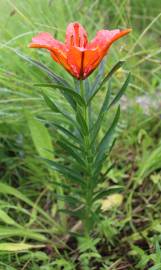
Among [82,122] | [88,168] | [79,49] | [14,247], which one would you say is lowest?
[14,247]

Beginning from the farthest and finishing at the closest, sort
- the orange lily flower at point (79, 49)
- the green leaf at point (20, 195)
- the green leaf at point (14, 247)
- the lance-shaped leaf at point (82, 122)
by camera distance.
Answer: the green leaf at point (20, 195) → the green leaf at point (14, 247) → the lance-shaped leaf at point (82, 122) → the orange lily flower at point (79, 49)

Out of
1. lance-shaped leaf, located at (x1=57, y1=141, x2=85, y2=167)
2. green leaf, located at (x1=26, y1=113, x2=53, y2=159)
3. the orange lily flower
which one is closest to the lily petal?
the orange lily flower

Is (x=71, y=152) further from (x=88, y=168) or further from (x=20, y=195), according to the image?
(x=20, y=195)

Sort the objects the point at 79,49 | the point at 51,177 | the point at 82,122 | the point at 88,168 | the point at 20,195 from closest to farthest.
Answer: the point at 79,49
the point at 82,122
the point at 88,168
the point at 20,195
the point at 51,177

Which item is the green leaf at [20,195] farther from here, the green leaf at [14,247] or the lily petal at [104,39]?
the lily petal at [104,39]

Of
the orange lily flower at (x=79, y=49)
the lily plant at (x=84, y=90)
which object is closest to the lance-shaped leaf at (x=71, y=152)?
the lily plant at (x=84, y=90)

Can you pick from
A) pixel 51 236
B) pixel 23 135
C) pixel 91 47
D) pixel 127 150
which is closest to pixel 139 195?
pixel 127 150

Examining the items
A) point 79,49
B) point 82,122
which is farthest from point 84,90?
point 79,49

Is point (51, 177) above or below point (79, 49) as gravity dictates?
below
